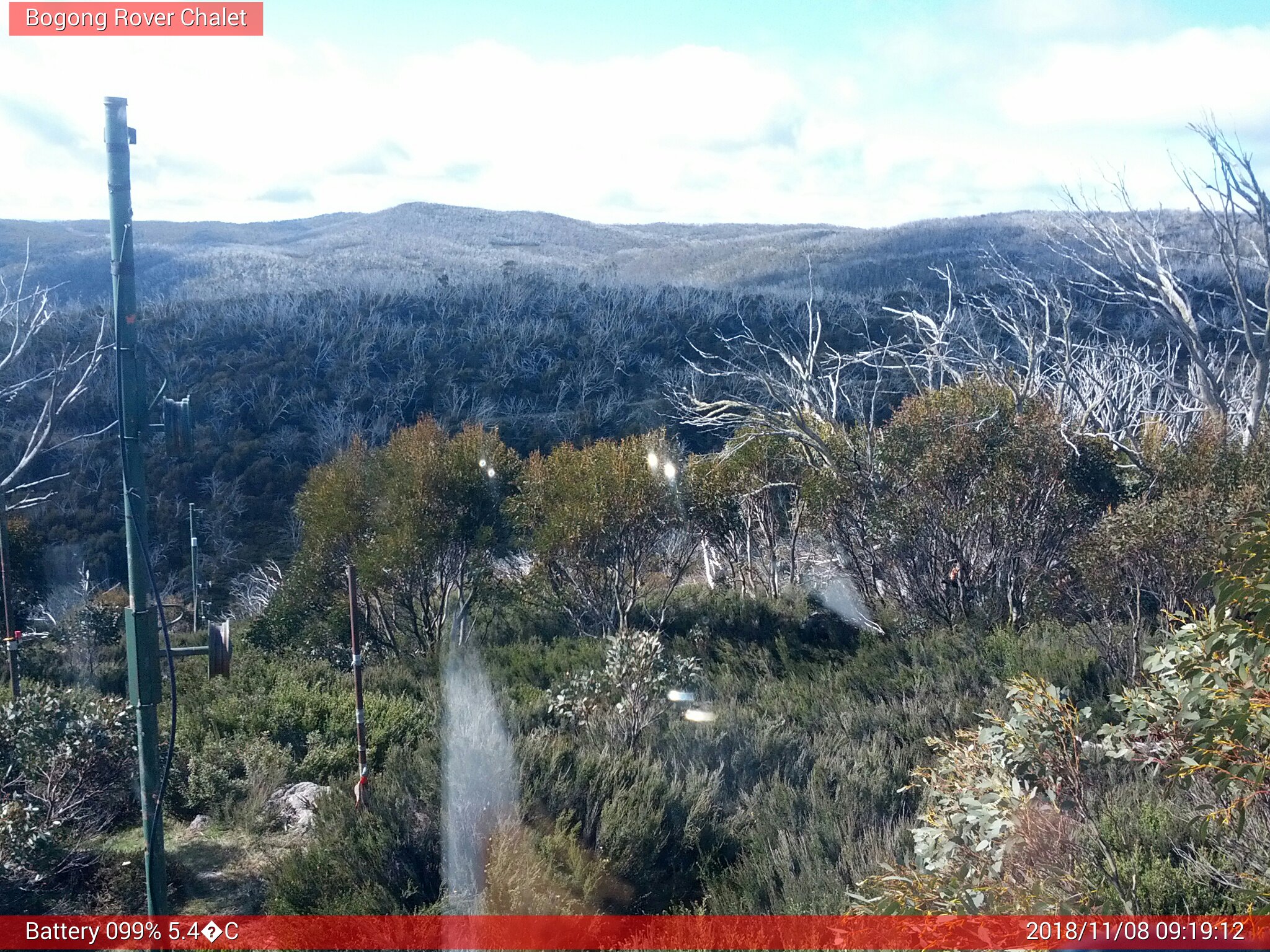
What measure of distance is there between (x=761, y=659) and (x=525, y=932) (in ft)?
19.4

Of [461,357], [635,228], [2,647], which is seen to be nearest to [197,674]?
[2,647]

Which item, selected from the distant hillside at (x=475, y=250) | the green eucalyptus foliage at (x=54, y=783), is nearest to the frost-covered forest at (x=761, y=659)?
the green eucalyptus foliage at (x=54, y=783)

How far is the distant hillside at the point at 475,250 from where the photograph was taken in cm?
4541

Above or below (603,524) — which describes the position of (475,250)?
above

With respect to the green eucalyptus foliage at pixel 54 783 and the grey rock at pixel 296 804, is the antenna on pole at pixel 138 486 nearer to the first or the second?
the green eucalyptus foliage at pixel 54 783

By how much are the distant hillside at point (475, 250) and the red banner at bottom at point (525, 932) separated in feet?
91.3

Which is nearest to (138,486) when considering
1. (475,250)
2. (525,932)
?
(525,932)

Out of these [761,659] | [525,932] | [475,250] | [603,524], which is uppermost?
[475,250]

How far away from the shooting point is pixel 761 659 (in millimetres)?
9508

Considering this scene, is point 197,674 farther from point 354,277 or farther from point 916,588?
point 354,277

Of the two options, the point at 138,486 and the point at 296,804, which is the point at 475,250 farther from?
the point at 138,486

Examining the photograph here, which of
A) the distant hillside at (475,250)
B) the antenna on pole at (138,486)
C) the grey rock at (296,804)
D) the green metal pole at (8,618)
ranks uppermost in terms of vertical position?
the distant hillside at (475,250)

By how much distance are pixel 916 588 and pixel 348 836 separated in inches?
276

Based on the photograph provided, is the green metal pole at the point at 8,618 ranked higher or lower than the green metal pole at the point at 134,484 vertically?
lower
